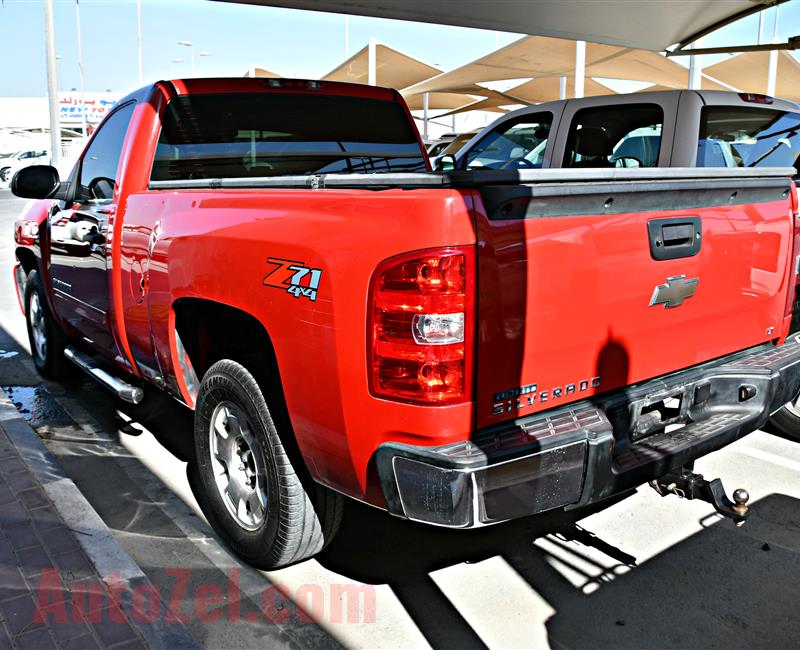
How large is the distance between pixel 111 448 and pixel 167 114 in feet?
6.64

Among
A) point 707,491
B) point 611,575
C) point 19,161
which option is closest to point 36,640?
point 611,575

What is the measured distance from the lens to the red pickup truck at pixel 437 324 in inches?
92.3

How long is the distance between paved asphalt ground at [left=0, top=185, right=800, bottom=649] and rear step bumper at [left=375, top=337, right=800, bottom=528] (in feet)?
2.04

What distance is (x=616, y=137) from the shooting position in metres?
6.06

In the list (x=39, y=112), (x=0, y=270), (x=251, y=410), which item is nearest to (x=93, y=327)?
(x=251, y=410)

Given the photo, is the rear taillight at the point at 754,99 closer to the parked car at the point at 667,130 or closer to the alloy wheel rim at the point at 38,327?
the parked car at the point at 667,130

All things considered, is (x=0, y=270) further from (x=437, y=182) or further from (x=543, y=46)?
(x=543, y=46)

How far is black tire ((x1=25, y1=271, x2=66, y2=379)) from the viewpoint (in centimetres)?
576

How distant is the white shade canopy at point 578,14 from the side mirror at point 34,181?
8.91ft

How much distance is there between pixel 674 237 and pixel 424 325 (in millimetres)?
1105

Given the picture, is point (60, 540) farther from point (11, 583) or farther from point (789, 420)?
point (789, 420)

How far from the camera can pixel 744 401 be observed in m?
3.15

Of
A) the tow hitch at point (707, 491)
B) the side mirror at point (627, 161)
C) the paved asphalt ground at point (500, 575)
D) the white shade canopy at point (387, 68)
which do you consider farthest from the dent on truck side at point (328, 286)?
the white shade canopy at point (387, 68)

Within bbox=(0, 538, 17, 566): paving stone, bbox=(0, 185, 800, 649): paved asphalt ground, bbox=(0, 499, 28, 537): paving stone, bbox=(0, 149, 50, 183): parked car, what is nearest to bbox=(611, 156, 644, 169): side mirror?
bbox=(0, 185, 800, 649): paved asphalt ground
